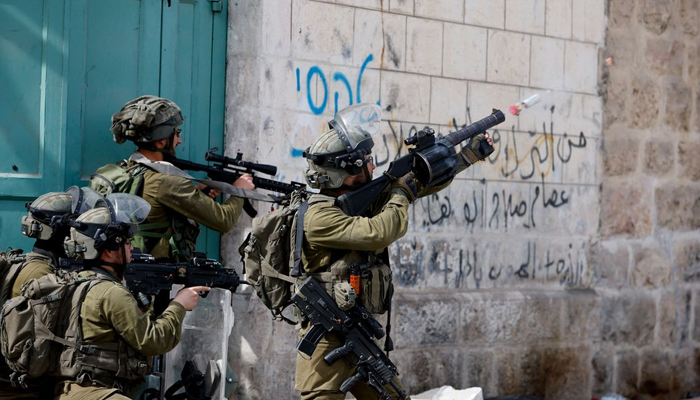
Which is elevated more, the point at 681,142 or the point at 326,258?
the point at 681,142

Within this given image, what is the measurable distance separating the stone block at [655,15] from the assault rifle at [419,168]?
3613 millimetres

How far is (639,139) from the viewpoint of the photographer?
→ 8508 millimetres

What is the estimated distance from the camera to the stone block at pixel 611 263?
830cm

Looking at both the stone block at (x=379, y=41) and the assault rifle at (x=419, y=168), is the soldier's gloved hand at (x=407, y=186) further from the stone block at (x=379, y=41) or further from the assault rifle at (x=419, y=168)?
the stone block at (x=379, y=41)

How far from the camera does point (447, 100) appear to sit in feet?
24.8

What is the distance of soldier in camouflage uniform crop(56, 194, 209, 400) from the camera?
14.9ft

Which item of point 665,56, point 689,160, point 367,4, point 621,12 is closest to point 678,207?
point 689,160

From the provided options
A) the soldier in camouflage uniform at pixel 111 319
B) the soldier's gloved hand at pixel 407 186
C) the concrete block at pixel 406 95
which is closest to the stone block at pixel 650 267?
the concrete block at pixel 406 95

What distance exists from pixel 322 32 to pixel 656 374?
405 cm

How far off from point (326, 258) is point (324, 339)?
42 centimetres

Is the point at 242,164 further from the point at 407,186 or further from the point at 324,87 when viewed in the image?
the point at 407,186

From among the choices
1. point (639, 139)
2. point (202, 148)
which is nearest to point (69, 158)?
point (202, 148)

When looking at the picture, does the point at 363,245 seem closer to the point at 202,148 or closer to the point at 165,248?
the point at 165,248

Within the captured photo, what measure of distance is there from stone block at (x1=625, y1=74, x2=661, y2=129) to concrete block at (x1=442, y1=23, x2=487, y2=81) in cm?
149
